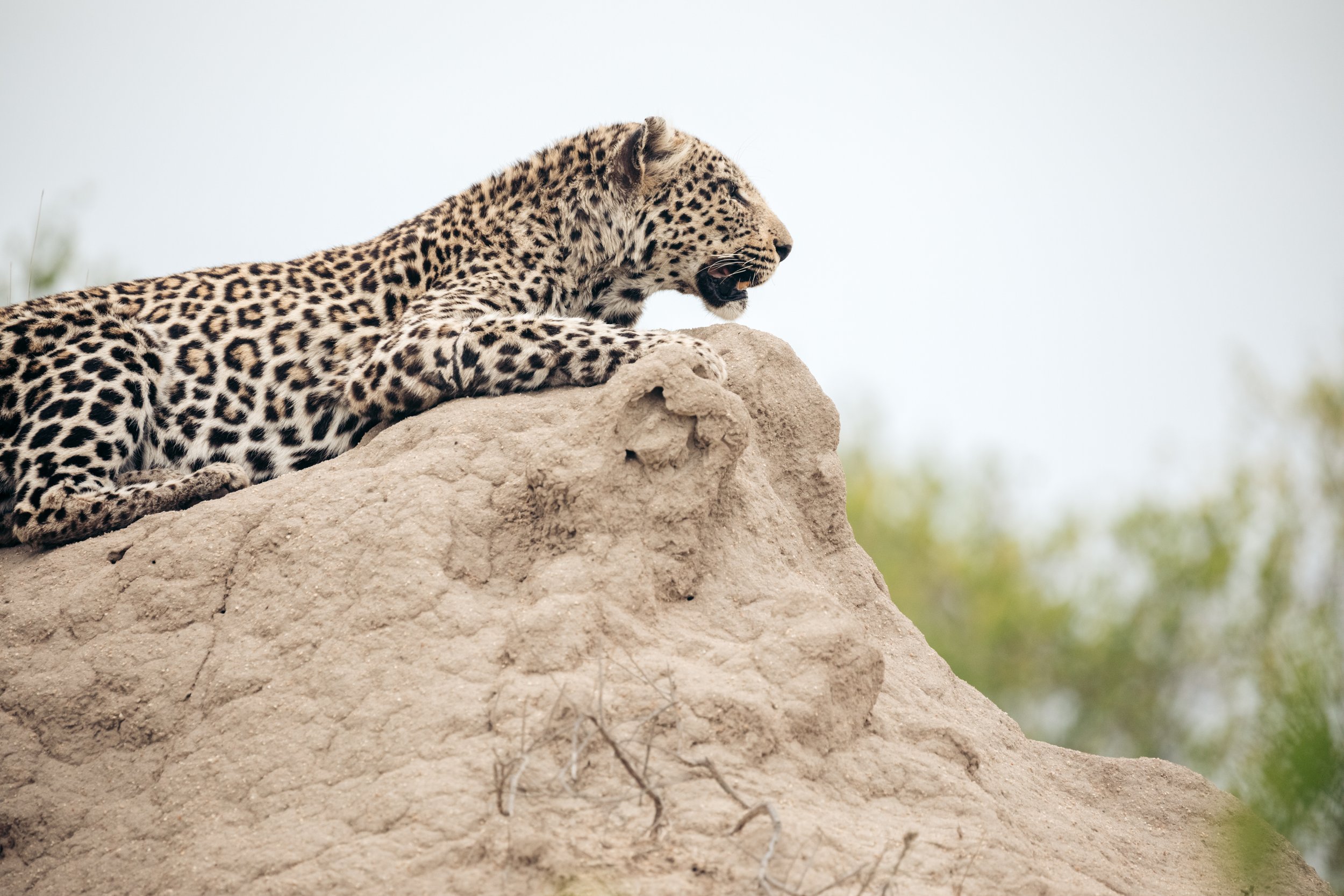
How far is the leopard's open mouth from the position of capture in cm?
779

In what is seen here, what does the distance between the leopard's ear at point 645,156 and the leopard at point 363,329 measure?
0.04 ft

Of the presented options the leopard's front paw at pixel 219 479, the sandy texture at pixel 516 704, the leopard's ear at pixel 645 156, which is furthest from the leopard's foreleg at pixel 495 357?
the leopard's ear at pixel 645 156

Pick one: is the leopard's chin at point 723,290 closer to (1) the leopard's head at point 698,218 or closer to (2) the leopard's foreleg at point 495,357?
(1) the leopard's head at point 698,218

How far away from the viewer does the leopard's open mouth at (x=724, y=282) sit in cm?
779

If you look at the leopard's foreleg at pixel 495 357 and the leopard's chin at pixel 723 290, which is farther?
the leopard's chin at pixel 723 290

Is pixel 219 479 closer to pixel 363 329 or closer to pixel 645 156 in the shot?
pixel 363 329

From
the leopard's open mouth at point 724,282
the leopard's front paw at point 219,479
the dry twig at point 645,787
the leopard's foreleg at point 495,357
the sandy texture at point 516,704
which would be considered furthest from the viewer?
the leopard's open mouth at point 724,282

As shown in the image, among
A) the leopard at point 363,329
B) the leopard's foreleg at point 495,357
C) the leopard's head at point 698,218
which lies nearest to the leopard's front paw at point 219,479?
the leopard at point 363,329

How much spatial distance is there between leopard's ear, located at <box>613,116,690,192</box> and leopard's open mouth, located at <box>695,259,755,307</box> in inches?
26.3

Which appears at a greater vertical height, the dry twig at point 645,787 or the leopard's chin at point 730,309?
the leopard's chin at point 730,309

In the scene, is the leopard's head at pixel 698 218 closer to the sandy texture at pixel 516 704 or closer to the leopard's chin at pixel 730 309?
the leopard's chin at pixel 730 309

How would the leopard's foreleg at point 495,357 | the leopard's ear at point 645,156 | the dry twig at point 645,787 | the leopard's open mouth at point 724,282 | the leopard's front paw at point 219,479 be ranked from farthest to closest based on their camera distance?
the leopard's open mouth at point 724,282 → the leopard's ear at point 645,156 → the leopard's front paw at point 219,479 → the leopard's foreleg at point 495,357 → the dry twig at point 645,787

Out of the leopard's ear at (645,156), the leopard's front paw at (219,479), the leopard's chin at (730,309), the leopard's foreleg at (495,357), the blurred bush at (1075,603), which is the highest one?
the leopard's ear at (645,156)

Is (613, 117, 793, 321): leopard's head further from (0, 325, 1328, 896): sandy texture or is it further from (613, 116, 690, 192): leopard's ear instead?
(0, 325, 1328, 896): sandy texture
